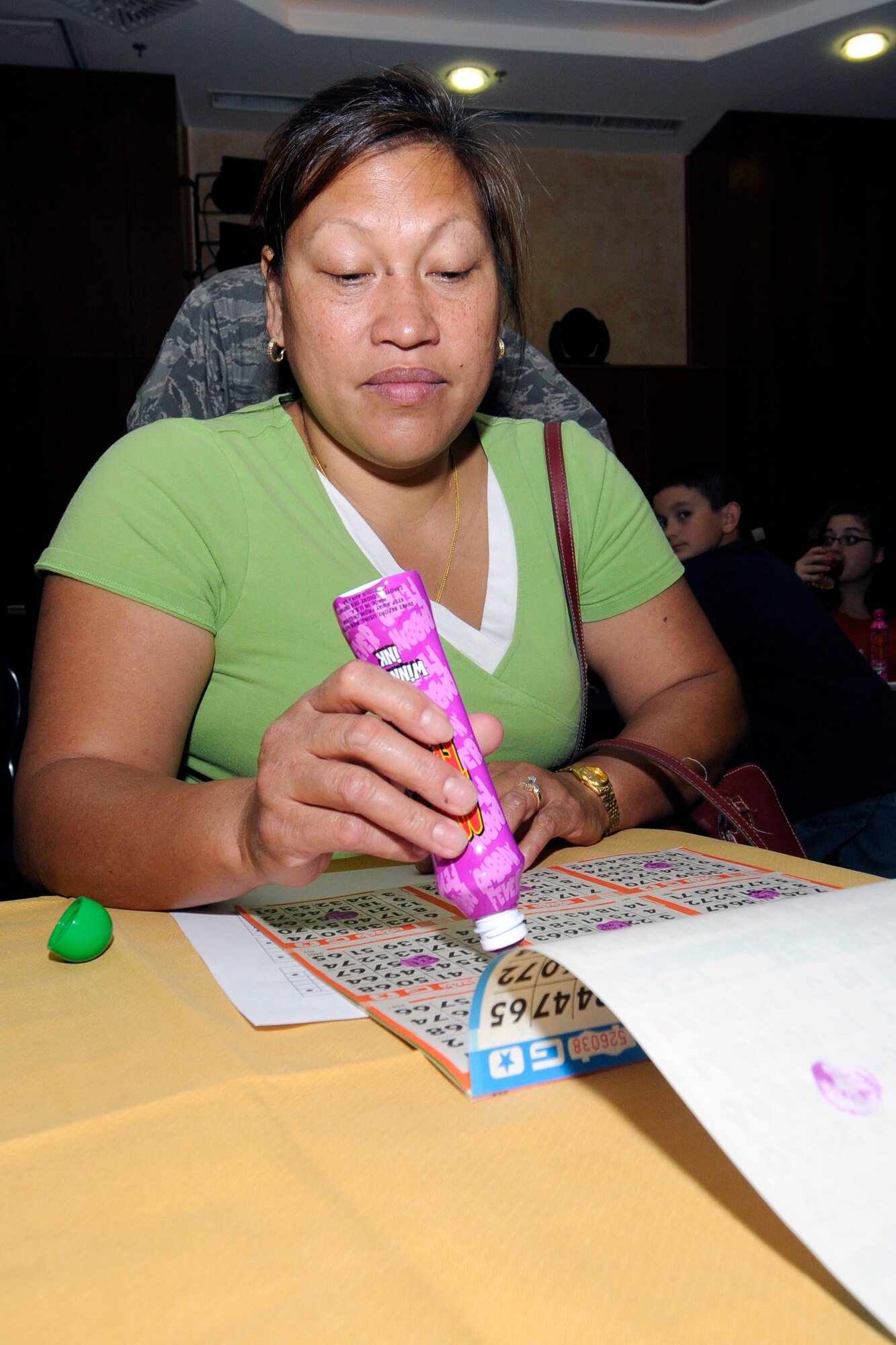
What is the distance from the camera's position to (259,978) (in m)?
0.55

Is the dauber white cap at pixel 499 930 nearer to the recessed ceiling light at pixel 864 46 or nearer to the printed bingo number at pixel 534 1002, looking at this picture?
the printed bingo number at pixel 534 1002

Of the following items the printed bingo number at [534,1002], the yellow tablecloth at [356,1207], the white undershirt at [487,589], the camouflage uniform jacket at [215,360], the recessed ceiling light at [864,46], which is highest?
the recessed ceiling light at [864,46]

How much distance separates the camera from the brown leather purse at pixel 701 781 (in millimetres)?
873

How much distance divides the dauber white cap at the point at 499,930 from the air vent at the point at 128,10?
161 inches

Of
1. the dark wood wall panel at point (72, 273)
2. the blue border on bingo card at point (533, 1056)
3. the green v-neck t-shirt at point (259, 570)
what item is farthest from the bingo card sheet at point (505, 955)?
the dark wood wall panel at point (72, 273)

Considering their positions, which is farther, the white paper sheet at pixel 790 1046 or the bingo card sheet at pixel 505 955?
the bingo card sheet at pixel 505 955

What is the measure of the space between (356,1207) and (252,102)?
5177 millimetres

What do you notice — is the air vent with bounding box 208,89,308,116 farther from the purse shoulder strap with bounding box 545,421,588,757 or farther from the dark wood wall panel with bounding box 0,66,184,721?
the purse shoulder strap with bounding box 545,421,588,757

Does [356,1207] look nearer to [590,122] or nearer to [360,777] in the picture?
[360,777]

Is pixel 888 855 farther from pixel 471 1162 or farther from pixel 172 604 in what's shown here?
pixel 471 1162

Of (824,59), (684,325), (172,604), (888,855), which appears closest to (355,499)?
(172,604)

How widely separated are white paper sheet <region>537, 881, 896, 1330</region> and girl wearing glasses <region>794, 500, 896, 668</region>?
12.2ft

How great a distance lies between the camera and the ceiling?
3.92 metres

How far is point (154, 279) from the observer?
439cm
